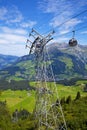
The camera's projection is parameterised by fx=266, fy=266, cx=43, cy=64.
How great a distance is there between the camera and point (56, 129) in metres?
41.0

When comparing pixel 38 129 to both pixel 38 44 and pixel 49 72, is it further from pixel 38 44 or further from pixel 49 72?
pixel 38 44

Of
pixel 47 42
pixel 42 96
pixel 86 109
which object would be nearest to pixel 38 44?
pixel 47 42

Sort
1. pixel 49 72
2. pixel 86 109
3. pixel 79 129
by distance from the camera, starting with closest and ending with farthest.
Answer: pixel 49 72
pixel 79 129
pixel 86 109

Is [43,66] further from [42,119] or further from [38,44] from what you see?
[42,119]

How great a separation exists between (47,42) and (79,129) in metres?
46.8

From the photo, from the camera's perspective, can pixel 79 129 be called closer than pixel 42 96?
No

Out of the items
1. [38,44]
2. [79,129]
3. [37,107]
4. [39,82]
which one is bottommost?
[79,129]

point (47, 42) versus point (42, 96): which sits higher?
point (47, 42)

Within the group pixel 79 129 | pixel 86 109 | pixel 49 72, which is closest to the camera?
pixel 49 72

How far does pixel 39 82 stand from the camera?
1613 inches

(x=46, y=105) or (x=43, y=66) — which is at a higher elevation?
(x=43, y=66)

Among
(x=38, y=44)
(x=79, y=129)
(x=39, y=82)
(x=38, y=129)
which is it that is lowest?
(x=79, y=129)

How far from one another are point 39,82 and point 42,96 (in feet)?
7.30

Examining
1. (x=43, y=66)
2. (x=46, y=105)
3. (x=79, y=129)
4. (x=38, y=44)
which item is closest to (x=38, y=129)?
(x=46, y=105)
